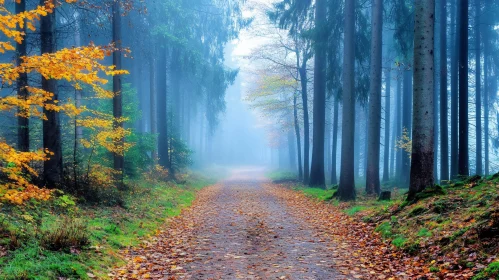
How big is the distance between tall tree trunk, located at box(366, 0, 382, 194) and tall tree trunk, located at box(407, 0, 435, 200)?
4764mm

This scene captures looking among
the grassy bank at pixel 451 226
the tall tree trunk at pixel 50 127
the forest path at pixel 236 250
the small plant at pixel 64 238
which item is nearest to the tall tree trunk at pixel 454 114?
the grassy bank at pixel 451 226

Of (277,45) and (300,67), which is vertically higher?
(277,45)

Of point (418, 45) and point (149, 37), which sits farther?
point (149, 37)

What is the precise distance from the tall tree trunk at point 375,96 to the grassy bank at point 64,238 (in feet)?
27.1

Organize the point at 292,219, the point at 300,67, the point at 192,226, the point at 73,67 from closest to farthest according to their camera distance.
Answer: the point at 73,67 → the point at 192,226 → the point at 292,219 → the point at 300,67

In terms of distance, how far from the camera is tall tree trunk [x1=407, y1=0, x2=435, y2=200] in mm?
8820

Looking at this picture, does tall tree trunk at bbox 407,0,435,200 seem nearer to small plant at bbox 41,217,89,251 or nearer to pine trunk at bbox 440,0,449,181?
small plant at bbox 41,217,89,251

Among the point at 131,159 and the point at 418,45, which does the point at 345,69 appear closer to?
the point at 418,45

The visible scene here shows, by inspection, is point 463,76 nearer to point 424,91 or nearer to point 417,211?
point 424,91

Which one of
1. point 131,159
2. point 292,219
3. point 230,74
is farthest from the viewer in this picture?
point 230,74

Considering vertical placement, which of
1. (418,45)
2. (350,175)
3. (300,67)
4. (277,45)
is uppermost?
(277,45)

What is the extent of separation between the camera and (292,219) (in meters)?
10.8

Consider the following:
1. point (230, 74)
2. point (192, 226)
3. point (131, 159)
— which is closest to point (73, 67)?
point (192, 226)

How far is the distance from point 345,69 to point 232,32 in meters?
12.2
